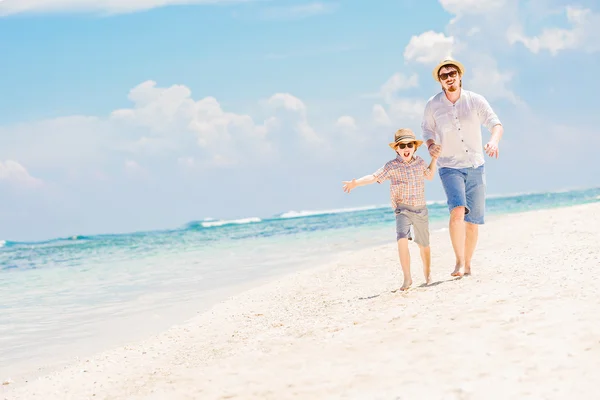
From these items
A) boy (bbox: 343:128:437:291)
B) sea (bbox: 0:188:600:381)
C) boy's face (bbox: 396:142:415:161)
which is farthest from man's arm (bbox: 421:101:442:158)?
sea (bbox: 0:188:600:381)

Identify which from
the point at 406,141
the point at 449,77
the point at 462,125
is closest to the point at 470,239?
the point at 462,125

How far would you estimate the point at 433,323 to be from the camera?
499 centimetres

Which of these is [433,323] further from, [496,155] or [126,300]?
[126,300]

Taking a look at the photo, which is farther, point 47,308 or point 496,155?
point 47,308

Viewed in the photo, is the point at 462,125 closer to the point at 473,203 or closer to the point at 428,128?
the point at 428,128

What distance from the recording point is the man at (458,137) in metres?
6.76

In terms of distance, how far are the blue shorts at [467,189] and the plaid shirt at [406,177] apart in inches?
12.7

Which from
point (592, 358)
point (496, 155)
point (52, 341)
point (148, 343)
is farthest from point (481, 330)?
point (52, 341)

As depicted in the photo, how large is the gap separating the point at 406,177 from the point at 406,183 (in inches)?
2.5

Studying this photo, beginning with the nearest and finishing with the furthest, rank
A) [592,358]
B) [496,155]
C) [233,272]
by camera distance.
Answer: [592,358], [496,155], [233,272]

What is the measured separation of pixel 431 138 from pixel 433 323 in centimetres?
254

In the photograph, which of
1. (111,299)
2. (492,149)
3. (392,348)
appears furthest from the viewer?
(111,299)

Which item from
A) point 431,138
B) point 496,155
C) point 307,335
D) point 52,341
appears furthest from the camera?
point 52,341

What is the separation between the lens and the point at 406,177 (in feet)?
22.0
